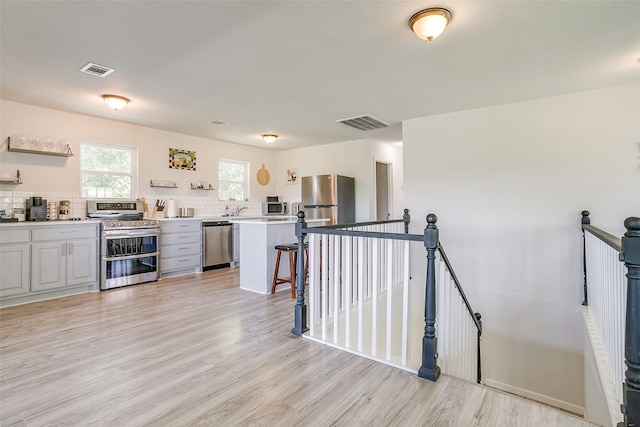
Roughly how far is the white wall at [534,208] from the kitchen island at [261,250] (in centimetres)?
236

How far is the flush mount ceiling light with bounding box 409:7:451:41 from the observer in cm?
215

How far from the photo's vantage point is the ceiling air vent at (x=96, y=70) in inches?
118

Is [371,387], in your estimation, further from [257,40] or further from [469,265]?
[469,265]

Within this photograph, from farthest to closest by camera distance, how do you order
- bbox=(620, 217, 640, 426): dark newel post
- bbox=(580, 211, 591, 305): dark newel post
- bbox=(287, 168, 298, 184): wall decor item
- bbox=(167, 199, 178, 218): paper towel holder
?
1. bbox=(287, 168, 298, 184): wall decor item
2. bbox=(167, 199, 178, 218): paper towel holder
3. bbox=(580, 211, 591, 305): dark newel post
4. bbox=(620, 217, 640, 426): dark newel post

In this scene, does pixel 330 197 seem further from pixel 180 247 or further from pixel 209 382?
pixel 209 382

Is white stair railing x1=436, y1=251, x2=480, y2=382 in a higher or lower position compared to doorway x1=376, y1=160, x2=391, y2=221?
lower

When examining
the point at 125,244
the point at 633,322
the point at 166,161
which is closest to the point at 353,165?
the point at 166,161

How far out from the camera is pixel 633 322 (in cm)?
129

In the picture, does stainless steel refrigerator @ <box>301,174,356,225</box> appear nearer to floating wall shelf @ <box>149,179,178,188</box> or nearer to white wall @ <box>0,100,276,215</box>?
white wall @ <box>0,100,276,215</box>

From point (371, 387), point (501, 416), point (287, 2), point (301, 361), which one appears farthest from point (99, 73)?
point (501, 416)

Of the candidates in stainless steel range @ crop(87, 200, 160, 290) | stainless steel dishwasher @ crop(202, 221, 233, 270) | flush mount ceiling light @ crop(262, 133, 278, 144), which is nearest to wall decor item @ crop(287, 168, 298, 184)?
flush mount ceiling light @ crop(262, 133, 278, 144)

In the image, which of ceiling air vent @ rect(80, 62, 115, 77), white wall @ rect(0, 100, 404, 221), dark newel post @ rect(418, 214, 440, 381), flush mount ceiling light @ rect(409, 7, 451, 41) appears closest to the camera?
dark newel post @ rect(418, 214, 440, 381)

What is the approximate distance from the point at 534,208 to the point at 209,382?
13.5 feet

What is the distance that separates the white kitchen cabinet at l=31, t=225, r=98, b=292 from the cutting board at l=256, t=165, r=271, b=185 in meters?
3.53
